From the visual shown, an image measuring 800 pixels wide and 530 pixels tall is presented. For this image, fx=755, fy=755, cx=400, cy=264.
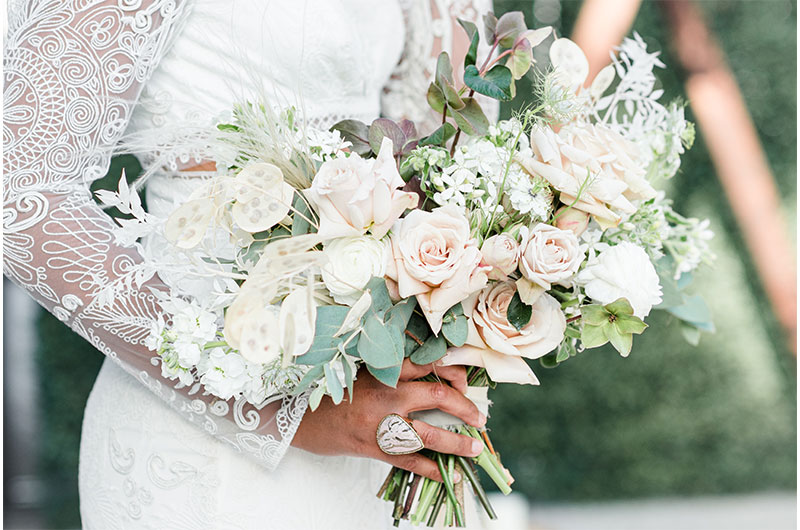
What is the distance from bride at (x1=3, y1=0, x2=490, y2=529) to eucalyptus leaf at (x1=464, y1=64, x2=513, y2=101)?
266 millimetres

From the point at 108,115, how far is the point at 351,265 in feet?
1.60

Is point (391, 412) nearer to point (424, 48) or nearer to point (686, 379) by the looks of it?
point (424, 48)

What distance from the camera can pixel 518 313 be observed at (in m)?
1.13

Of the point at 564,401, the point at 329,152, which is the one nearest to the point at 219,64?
the point at 329,152

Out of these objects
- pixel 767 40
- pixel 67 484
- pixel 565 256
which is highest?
pixel 767 40

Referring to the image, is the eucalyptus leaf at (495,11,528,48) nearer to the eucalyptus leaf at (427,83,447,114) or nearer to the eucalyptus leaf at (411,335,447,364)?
the eucalyptus leaf at (427,83,447,114)

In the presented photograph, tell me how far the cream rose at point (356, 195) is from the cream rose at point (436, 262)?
0.04 m

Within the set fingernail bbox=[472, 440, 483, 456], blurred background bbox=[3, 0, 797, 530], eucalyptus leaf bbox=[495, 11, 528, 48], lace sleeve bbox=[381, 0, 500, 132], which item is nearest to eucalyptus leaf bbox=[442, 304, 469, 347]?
fingernail bbox=[472, 440, 483, 456]

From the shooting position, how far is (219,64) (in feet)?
4.37

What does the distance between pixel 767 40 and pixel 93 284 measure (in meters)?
3.79

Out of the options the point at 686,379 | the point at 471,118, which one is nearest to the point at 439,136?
the point at 471,118

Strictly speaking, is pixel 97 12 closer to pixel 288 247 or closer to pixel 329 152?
pixel 329 152

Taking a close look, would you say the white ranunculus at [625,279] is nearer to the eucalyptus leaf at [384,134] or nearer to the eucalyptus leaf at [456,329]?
the eucalyptus leaf at [456,329]

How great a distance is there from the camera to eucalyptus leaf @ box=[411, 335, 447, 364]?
3.73 ft
